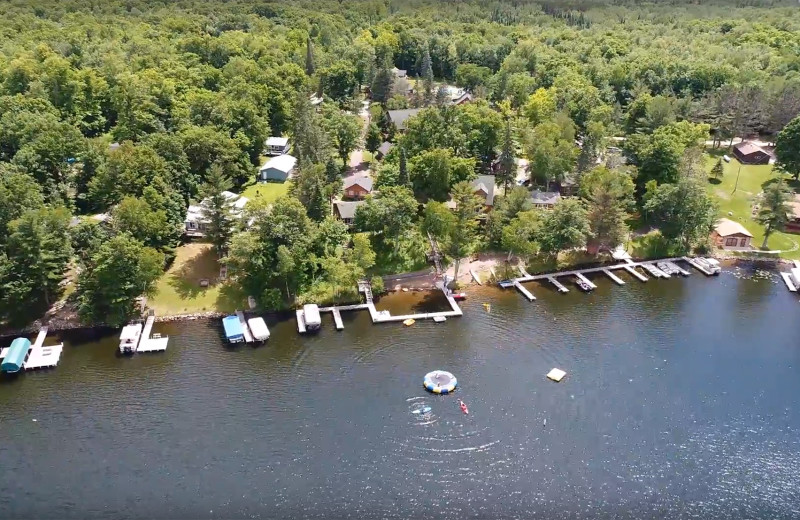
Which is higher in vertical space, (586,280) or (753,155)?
(753,155)

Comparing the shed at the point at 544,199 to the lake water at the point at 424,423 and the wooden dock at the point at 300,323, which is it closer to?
the lake water at the point at 424,423

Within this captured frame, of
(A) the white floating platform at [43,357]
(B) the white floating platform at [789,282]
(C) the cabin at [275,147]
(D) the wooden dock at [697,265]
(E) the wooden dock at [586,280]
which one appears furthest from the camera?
(C) the cabin at [275,147]

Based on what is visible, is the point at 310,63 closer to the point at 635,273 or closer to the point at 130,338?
the point at 635,273

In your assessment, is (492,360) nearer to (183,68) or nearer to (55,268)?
(55,268)

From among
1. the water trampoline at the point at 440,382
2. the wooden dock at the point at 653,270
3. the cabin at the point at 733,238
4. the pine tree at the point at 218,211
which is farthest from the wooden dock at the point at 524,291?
the pine tree at the point at 218,211

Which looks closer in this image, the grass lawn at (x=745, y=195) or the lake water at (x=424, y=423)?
the lake water at (x=424, y=423)

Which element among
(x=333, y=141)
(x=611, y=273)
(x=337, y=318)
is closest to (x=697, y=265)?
(x=611, y=273)

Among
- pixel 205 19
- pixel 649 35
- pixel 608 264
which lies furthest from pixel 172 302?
pixel 649 35
